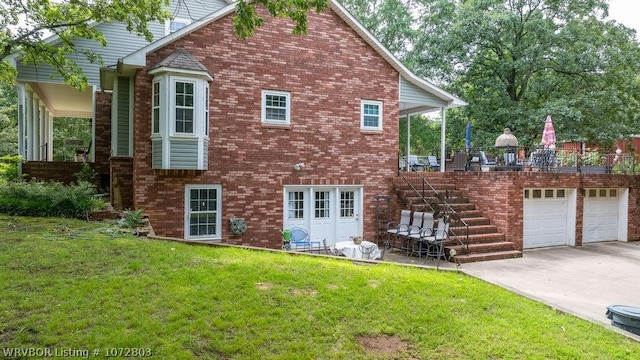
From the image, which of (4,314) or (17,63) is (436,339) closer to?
(4,314)

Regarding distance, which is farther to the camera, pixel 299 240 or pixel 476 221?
pixel 476 221

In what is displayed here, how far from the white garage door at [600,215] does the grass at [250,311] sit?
10.2 m

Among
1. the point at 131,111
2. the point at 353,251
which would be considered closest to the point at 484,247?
the point at 353,251

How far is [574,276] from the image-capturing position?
9953 mm

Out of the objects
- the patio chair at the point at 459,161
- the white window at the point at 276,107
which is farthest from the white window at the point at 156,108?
the patio chair at the point at 459,161

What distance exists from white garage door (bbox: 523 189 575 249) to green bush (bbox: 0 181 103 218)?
13347mm

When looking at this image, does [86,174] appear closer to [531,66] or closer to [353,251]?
[353,251]

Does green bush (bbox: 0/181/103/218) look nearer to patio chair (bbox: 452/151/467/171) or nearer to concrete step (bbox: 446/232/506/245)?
concrete step (bbox: 446/232/506/245)

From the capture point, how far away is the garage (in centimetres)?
1519

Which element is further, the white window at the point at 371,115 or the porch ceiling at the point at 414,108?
the porch ceiling at the point at 414,108

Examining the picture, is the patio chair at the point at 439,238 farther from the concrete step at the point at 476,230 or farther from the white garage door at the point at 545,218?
the white garage door at the point at 545,218

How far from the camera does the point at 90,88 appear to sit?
16125mm

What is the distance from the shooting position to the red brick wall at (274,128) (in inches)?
442

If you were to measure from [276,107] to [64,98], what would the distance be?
12.3m
